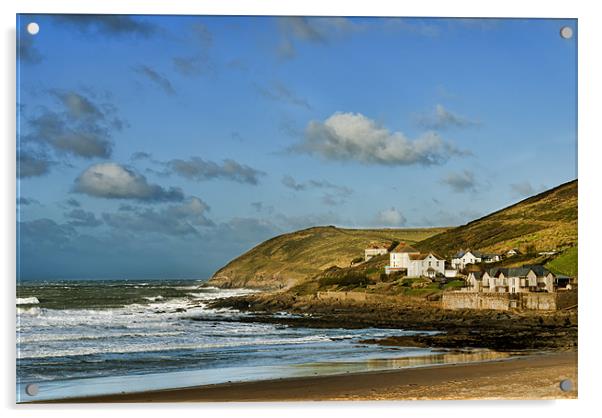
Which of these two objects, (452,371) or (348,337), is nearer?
(452,371)

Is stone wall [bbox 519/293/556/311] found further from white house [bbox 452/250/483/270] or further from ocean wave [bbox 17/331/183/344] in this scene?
ocean wave [bbox 17/331/183/344]

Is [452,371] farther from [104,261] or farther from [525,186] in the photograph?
[104,261]

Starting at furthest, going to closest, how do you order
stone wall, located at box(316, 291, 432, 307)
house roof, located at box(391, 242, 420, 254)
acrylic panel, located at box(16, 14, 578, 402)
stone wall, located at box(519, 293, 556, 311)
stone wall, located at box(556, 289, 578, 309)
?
stone wall, located at box(316, 291, 432, 307) → house roof, located at box(391, 242, 420, 254) → stone wall, located at box(519, 293, 556, 311) → stone wall, located at box(556, 289, 578, 309) → acrylic panel, located at box(16, 14, 578, 402)

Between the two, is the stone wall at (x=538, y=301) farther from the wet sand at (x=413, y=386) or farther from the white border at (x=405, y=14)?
the wet sand at (x=413, y=386)

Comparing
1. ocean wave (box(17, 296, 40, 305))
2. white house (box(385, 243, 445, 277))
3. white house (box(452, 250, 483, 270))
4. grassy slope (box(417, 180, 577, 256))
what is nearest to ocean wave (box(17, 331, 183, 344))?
ocean wave (box(17, 296, 40, 305))

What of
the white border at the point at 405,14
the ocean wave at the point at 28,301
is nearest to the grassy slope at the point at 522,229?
the white border at the point at 405,14
